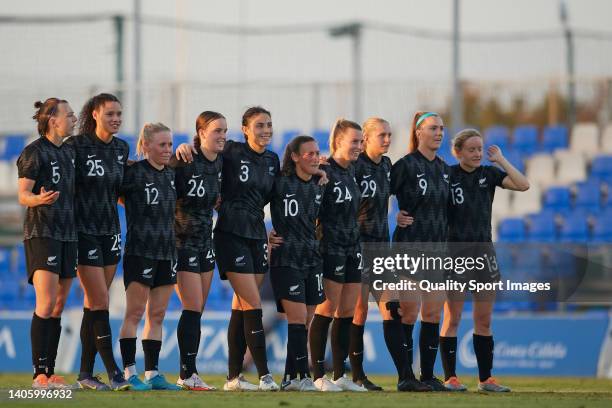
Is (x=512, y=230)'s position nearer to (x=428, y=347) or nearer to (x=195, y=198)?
(x=428, y=347)

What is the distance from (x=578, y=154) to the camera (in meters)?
22.6

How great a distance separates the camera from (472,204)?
12.1 meters

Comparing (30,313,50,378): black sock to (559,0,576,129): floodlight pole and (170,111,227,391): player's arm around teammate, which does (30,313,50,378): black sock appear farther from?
(559,0,576,129): floodlight pole

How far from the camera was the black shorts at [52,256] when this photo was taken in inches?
427

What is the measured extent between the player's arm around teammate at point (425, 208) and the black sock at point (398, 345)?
0.31 ft

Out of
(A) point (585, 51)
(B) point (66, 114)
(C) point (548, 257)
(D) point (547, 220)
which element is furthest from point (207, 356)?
(A) point (585, 51)

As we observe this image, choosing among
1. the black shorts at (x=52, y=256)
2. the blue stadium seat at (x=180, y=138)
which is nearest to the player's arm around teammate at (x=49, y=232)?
the black shorts at (x=52, y=256)

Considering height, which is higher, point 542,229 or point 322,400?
point 542,229

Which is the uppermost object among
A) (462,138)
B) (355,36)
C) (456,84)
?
(355,36)

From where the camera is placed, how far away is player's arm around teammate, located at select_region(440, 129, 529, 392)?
39.5 feet

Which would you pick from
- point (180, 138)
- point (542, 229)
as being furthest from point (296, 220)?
point (180, 138)

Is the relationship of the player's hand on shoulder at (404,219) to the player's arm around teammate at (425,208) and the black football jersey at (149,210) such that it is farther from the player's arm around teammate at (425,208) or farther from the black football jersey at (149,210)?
the black football jersey at (149,210)

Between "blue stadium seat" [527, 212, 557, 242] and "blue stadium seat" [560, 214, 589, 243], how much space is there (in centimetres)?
16

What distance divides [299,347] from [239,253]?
0.96m
